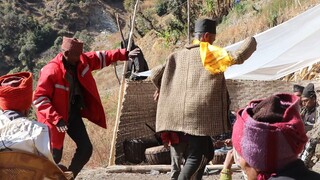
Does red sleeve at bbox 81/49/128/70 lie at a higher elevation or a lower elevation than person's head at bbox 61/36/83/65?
lower

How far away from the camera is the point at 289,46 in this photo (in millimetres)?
7328

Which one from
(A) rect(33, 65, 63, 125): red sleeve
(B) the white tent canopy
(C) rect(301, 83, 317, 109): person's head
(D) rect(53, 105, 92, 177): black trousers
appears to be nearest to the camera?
(A) rect(33, 65, 63, 125): red sleeve

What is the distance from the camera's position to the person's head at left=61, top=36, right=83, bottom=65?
561 cm

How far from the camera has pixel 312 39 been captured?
23.2 feet

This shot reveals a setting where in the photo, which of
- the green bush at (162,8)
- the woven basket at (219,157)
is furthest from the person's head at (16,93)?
the green bush at (162,8)

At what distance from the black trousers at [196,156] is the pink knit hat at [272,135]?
2.78 metres

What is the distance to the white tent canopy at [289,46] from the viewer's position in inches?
Result: 280

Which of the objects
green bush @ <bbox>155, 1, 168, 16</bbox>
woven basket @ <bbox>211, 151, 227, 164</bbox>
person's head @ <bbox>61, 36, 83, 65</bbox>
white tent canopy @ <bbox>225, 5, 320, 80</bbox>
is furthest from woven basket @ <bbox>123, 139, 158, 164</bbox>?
green bush @ <bbox>155, 1, 168, 16</bbox>

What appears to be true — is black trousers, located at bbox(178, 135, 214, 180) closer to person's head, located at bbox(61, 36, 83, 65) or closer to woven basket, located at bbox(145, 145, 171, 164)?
person's head, located at bbox(61, 36, 83, 65)

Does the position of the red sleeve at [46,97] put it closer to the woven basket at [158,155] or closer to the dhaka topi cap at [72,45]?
the dhaka topi cap at [72,45]

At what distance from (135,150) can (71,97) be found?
121 inches

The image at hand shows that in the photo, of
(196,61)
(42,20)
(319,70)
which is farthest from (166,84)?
(42,20)

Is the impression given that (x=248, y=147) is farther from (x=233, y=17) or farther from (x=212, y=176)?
(x=233, y=17)

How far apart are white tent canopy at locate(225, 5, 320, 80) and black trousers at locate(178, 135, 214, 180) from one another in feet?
7.68
